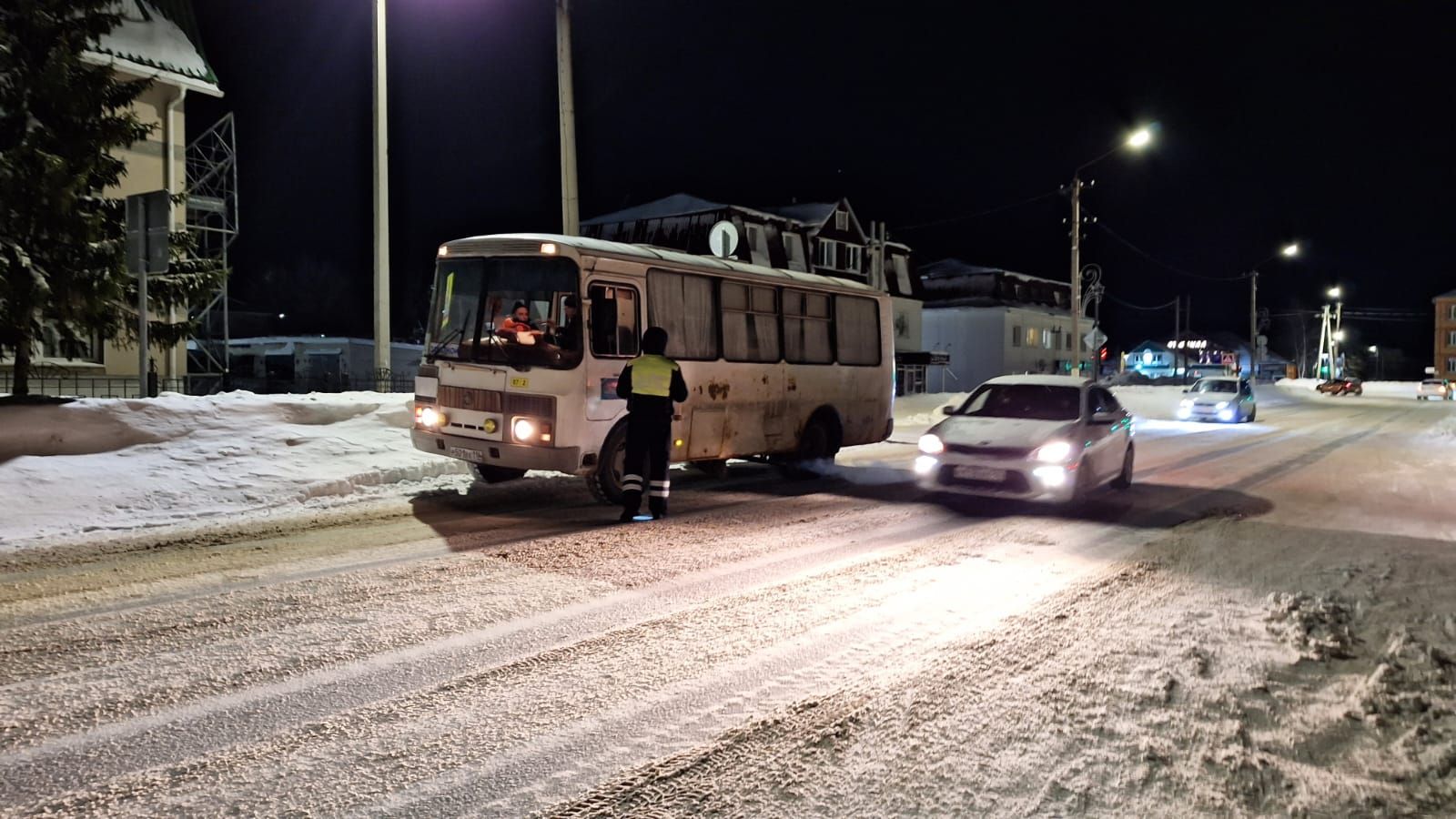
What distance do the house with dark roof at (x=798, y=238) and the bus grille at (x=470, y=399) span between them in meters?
30.1

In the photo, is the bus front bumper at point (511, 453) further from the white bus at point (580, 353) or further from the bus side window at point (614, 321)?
the bus side window at point (614, 321)

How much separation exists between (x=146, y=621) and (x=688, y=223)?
39798mm

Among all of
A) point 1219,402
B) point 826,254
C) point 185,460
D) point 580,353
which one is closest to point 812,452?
point 580,353

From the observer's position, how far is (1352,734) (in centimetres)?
398

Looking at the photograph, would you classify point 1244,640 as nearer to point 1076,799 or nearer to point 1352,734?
point 1352,734

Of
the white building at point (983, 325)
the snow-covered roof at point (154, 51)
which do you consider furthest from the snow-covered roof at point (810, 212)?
the snow-covered roof at point (154, 51)

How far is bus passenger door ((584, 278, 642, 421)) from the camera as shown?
379 inches

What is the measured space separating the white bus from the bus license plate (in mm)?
15

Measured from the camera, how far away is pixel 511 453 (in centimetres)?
942

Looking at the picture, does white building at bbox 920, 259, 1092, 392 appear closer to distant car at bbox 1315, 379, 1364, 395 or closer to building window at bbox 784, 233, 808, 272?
building window at bbox 784, 233, 808, 272

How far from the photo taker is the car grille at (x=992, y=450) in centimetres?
1005

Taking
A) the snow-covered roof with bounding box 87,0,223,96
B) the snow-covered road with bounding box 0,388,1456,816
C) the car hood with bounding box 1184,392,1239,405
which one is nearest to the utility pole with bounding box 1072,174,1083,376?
the car hood with bounding box 1184,392,1239,405

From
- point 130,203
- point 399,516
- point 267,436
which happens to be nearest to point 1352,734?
point 399,516

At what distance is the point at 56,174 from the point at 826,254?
130 feet
